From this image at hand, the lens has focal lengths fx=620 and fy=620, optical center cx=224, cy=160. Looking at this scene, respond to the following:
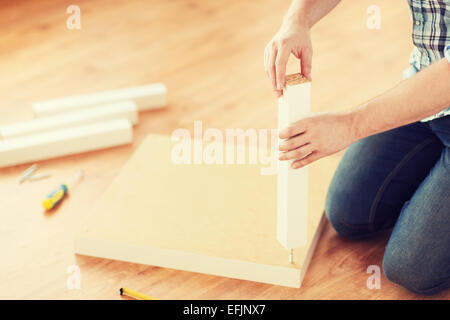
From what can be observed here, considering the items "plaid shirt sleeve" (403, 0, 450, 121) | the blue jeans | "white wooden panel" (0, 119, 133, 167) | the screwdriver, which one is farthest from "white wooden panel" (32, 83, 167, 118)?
"plaid shirt sleeve" (403, 0, 450, 121)

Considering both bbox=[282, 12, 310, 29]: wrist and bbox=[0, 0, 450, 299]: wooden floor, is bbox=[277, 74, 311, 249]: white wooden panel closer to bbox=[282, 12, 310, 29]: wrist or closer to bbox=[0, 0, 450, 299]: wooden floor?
bbox=[0, 0, 450, 299]: wooden floor

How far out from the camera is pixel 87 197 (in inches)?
68.6

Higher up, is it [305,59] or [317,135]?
[305,59]

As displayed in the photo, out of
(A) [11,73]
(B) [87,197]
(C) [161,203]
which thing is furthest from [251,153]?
(A) [11,73]

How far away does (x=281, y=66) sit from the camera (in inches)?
50.6

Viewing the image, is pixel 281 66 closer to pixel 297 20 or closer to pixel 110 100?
pixel 297 20

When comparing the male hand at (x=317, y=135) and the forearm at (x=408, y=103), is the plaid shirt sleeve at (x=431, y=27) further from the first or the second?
the male hand at (x=317, y=135)

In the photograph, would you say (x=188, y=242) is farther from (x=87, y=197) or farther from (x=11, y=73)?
(x=11, y=73)

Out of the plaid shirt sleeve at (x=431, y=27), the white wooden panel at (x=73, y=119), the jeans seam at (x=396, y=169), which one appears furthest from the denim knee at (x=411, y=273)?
the white wooden panel at (x=73, y=119)

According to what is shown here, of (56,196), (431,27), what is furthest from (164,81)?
(431,27)

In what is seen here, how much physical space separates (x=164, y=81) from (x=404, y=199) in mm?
1093

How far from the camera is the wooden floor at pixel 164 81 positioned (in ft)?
4.83

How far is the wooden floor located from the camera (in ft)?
4.83

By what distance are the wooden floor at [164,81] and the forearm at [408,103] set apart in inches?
17.7
